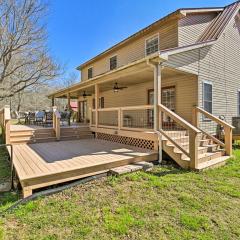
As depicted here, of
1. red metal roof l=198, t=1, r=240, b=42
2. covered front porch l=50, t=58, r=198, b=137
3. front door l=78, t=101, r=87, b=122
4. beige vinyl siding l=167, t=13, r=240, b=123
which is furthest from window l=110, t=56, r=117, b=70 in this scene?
beige vinyl siding l=167, t=13, r=240, b=123

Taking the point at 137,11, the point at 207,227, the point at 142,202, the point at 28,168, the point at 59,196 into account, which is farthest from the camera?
the point at 137,11

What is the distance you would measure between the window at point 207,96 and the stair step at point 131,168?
15.8 feet

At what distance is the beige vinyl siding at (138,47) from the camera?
9.45 meters

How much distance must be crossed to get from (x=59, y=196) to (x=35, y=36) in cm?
1851

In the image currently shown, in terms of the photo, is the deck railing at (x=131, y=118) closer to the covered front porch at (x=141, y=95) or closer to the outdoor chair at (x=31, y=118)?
the covered front porch at (x=141, y=95)

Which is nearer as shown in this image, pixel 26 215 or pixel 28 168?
pixel 26 215

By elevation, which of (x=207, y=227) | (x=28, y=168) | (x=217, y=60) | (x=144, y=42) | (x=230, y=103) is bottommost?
(x=207, y=227)

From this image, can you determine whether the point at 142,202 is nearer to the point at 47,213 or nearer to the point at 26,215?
the point at 47,213

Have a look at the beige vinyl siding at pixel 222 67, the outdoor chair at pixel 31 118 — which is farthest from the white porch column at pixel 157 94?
the outdoor chair at pixel 31 118

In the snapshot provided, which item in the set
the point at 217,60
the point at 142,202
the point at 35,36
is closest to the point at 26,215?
the point at 142,202

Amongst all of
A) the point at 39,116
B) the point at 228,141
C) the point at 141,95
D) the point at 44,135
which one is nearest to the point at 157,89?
the point at 228,141

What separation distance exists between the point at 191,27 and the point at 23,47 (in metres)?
15.3

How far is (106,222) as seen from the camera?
321 centimetres

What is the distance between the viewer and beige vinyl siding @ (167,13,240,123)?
335 inches
